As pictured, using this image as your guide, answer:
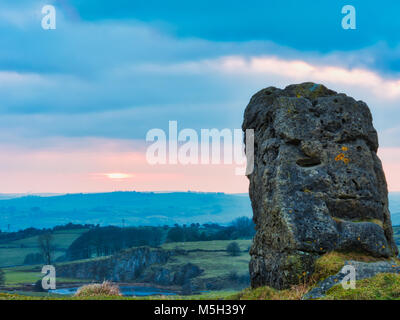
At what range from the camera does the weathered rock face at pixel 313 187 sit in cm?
2141

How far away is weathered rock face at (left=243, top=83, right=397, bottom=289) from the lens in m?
21.4

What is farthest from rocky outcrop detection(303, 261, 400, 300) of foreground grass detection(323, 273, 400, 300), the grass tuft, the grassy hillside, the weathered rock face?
the grassy hillside

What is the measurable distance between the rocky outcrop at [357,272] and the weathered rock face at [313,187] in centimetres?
151

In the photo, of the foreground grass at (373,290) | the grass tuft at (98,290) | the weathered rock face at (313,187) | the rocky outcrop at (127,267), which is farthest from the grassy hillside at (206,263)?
the foreground grass at (373,290)

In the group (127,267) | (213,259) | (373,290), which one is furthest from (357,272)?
(127,267)

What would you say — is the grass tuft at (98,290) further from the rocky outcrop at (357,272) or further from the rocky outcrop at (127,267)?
the rocky outcrop at (127,267)

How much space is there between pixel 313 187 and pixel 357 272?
4.64 metres

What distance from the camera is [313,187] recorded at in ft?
74.0

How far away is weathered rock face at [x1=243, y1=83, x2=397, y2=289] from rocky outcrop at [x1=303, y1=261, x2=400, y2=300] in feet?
4.94

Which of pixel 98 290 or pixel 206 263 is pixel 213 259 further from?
pixel 98 290

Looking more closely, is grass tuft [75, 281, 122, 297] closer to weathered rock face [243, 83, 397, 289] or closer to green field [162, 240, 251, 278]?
weathered rock face [243, 83, 397, 289]
